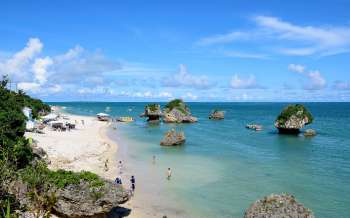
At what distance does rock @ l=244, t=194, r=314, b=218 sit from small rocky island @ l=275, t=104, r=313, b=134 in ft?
190

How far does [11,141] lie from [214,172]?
21541 millimetres

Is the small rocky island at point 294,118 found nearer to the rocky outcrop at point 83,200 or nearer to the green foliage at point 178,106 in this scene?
the green foliage at point 178,106

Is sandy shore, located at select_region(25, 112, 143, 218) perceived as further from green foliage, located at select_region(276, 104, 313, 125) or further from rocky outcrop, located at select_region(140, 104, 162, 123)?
rocky outcrop, located at select_region(140, 104, 162, 123)

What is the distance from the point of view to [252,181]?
3919cm

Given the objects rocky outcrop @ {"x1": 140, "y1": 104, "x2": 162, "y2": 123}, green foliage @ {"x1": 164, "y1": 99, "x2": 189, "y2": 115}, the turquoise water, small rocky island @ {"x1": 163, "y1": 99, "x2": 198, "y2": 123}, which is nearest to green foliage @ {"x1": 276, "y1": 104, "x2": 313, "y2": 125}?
the turquoise water

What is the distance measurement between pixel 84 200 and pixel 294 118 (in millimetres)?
62304

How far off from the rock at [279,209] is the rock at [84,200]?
7.72 m

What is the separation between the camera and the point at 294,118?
78125 millimetres

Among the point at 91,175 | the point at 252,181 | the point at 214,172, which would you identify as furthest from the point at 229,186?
the point at 91,175

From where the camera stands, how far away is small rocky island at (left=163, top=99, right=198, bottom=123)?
10694cm

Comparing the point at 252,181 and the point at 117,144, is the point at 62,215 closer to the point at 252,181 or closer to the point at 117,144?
the point at 252,181

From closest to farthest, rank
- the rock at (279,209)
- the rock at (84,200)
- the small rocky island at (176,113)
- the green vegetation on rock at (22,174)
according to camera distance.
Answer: the green vegetation on rock at (22,174), the rock at (279,209), the rock at (84,200), the small rocky island at (176,113)

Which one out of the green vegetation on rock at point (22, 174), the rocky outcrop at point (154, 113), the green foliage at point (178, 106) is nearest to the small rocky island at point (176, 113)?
the green foliage at point (178, 106)

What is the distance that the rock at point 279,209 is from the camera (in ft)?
70.2
